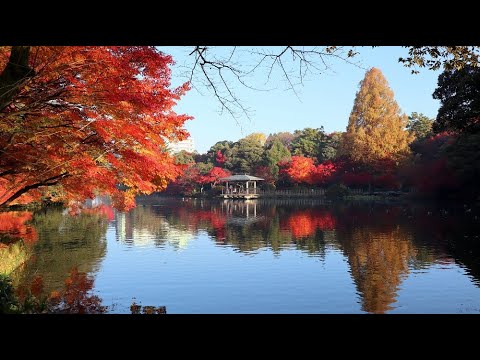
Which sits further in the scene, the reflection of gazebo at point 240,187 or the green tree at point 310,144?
the green tree at point 310,144

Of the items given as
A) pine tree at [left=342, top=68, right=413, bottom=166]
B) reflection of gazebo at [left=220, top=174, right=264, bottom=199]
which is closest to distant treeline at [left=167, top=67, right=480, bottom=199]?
pine tree at [left=342, top=68, right=413, bottom=166]

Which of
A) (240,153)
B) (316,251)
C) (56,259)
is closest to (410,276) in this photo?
(316,251)

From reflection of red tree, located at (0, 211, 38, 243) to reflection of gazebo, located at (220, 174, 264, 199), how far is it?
27.2 meters

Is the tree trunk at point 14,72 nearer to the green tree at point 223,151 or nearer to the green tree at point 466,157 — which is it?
the green tree at point 466,157

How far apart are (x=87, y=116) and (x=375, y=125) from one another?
3791 centimetres

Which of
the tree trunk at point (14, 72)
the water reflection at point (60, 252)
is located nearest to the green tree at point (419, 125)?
the water reflection at point (60, 252)

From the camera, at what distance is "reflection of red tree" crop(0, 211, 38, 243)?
1639cm

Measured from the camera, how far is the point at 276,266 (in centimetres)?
1233

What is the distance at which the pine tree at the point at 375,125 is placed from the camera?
4219cm

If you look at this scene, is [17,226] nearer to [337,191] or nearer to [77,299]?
[77,299]

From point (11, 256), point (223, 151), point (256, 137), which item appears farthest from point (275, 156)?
point (11, 256)
